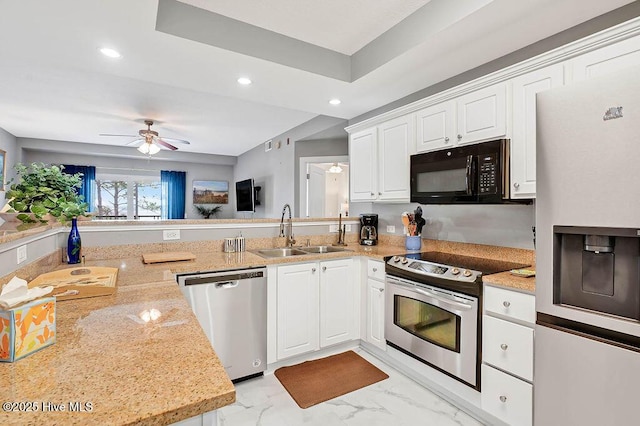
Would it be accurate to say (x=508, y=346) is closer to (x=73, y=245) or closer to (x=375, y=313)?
(x=375, y=313)

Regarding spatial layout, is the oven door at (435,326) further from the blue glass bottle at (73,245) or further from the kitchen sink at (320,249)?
the blue glass bottle at (73,245)

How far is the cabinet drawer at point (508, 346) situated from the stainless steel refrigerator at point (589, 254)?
97 millimetres

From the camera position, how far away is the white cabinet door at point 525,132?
1.92 metres

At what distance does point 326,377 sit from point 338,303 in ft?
1.88

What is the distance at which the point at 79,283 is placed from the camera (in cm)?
136

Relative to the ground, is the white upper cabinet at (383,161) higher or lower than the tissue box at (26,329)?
higher

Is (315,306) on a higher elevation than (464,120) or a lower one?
lower

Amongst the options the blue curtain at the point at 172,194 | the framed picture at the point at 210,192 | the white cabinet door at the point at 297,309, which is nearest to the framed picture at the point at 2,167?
the blue curtain at the point at 172,194

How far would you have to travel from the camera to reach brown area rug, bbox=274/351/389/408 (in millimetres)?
2211

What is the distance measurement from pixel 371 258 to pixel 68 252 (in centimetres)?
216

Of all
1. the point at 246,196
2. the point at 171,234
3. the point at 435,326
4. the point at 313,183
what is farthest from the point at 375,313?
the point at 246,196

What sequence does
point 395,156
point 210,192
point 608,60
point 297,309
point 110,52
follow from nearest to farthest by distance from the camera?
point 608,60 → point 110,52 → point 297,309 → point 395,156 → point 210,192

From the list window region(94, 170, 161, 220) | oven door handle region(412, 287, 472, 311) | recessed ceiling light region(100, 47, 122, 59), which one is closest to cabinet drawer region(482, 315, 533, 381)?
oven door handle region(412, 287, 472, 311)

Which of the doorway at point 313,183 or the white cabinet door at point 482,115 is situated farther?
the doorway at point 313,183
